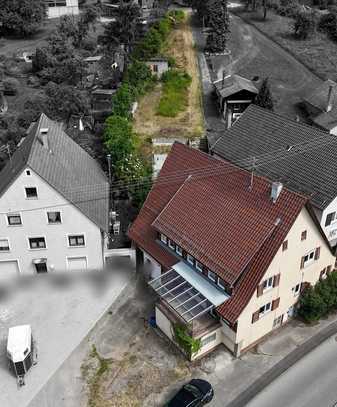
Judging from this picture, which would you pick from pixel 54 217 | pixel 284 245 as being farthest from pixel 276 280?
pixel 54 217

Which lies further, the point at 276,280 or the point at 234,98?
the point at 234,98

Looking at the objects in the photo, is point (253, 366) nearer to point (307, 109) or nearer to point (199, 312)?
point (199, 312)

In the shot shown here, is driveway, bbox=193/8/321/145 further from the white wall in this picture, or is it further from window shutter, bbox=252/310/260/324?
window shutter, bbox=252/310/260/324

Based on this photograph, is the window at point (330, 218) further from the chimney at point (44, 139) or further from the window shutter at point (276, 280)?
the chimney at point (44, 139)

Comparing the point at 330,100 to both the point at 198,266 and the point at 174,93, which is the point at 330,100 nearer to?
the point at 174,93

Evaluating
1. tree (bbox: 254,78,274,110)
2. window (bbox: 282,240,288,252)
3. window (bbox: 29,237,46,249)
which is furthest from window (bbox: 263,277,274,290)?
tree (bbox: 254,78,274,110)

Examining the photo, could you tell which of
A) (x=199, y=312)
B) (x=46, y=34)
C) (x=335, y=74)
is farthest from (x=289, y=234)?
(x=46, y=34)

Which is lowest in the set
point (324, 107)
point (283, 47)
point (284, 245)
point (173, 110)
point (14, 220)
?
point (14, 220)

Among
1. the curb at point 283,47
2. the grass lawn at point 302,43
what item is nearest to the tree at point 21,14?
the curb at point 283,47
